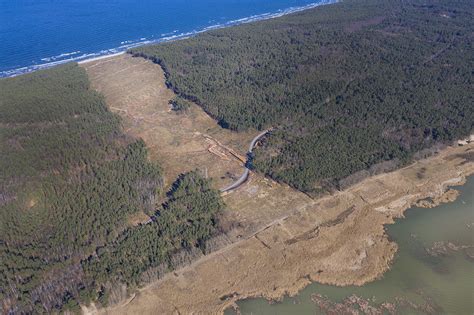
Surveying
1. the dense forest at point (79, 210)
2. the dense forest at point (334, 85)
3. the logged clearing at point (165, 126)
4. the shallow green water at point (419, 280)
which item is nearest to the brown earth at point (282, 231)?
the logged clearing at point (165, 126)

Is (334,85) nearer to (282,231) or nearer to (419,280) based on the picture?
(282,231)

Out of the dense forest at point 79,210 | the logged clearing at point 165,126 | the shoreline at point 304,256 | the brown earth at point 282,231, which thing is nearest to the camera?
the dense forest at point 79,210

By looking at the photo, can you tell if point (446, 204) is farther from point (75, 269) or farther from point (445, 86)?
point (75, 269)

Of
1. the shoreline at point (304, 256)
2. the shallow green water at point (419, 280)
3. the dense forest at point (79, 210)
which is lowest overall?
the shallow green water at point (419, 280)

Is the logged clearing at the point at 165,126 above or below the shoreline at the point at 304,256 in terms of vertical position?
above

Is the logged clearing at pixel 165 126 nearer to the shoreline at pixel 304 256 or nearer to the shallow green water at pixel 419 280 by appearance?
the shoreline at pixel 304 256

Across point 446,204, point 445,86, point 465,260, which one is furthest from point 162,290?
point 445,86
